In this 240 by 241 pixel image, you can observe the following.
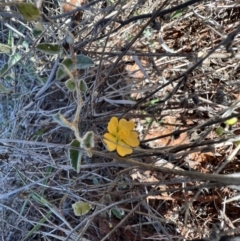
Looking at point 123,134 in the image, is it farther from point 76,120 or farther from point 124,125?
point 76,120

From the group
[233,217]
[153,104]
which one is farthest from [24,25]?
[233,217]

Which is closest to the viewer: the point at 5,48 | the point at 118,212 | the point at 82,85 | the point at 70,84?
the point at 70,84

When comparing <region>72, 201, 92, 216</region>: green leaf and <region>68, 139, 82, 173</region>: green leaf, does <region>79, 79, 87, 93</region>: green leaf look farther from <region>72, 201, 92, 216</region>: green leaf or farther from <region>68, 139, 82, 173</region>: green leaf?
<region>72, 201, 92, 216</region>: green leaf

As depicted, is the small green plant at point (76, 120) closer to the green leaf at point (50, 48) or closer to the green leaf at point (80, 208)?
the green leaf at point (50, 48)

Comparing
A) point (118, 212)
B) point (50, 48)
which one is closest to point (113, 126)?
point (50, 48)

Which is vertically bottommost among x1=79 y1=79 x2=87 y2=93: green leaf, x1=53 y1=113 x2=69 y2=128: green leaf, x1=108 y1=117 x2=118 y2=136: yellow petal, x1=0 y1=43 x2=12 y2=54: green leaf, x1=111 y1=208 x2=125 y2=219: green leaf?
x1=111 y1=208 x2=125 y2=219: green leaf

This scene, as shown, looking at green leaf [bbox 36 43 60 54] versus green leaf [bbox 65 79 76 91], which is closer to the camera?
green leaf [bbox 65 79 76 91]

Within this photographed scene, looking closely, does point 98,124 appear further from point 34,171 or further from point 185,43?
point 185,43

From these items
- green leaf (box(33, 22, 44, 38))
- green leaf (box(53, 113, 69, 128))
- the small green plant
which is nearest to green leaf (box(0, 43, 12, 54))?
green leaf (box(33, 22, 44, 38))

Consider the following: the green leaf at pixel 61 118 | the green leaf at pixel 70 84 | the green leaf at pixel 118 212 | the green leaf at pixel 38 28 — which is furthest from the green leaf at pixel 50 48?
the green leaf at pixel 118 212

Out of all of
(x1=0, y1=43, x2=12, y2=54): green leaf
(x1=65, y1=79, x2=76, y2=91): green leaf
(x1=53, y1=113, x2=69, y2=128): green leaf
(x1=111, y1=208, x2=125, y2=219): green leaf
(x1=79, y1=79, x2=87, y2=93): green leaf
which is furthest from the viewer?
(x1=0, y1=43, x2=12, y2=54): green leaf
